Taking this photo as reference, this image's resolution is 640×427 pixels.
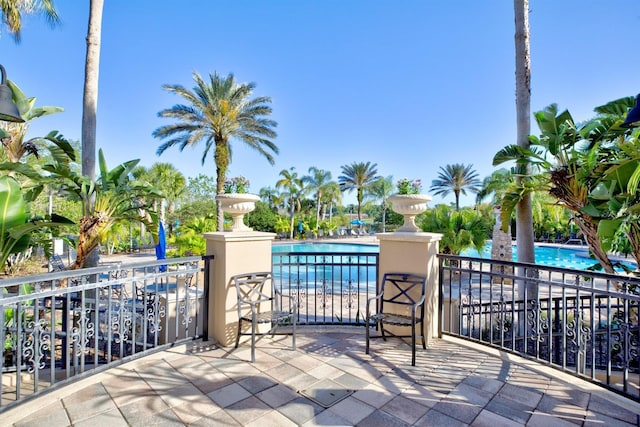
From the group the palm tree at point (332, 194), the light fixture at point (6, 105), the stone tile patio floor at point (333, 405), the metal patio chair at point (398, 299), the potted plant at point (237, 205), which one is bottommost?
the stone tile patio floor at point (333, 405)

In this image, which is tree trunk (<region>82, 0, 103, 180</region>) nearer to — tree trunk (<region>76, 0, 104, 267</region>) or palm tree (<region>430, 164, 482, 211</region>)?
tree trunk (<region>76, 0, 104, 267</region>)


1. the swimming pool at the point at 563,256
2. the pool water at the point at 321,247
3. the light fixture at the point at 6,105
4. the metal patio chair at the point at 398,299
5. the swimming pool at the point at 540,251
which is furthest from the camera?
the pool water at the point at 321,247

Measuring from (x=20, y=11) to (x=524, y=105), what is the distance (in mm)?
12821

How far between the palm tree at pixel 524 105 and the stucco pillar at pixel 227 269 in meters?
5.55

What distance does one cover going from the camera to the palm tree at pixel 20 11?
7.67 meters

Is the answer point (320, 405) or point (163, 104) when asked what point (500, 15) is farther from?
point (163, 104)

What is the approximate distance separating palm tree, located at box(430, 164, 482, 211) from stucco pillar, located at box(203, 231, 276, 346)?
30453 mm

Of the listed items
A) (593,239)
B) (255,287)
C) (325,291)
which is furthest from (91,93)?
(593,239)

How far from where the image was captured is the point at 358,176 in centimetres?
3347

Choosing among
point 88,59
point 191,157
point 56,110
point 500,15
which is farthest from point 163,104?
point 500,15

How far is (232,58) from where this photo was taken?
45.4 ft

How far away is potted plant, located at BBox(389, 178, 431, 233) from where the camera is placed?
3.71 meters

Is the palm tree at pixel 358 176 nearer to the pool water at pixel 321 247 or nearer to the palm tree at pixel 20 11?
the pool water at pixel 321 247

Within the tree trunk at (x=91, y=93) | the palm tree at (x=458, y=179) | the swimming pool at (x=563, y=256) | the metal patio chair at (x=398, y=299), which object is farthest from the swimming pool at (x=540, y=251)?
the tree trunk at (x=91, y=93)
